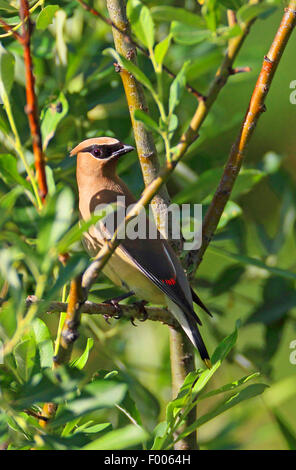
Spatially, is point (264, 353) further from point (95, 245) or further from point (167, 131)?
point (167, 131)

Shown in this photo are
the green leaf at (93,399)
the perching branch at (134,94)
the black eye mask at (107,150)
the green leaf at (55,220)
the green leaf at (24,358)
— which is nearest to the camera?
the green leaf at (55,220)

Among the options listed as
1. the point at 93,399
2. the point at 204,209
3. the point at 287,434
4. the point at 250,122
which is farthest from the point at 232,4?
the point at 287,434

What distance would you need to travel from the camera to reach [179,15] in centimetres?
139

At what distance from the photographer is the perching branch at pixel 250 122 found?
1920 millimetres

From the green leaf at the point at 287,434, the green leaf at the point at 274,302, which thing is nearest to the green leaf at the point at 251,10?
the green leaf at the point at 287,434

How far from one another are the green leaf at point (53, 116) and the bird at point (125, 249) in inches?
9.3

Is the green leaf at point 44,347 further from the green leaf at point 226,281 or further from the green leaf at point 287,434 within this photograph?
the green leaf at point 226,281

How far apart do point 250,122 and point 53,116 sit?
66 cm

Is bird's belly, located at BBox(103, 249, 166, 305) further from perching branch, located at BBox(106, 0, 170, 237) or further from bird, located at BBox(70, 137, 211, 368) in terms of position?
perching branch, located at BBox(106, 0, 170, 237)

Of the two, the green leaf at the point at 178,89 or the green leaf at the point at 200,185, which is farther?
the green leaf at the point at 200,185

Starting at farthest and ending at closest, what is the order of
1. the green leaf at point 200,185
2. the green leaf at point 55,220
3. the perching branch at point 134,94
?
the perching branch at point 134,94 → the green leaf at point 200,185 → the green leaf at point 55,220

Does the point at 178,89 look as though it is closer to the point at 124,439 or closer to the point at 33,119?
the point at 33,119

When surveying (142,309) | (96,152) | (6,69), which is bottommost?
(142,309)

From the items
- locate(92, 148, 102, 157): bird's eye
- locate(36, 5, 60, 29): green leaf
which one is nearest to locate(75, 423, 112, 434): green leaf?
locate(36, 5, 60, 29): green leaf
